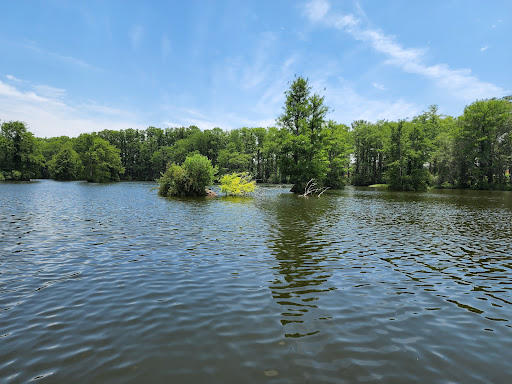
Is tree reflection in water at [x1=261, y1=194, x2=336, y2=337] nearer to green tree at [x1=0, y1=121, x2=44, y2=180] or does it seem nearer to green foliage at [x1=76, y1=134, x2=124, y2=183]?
green foliage at [x1=76, y1=134, x2=124, y2=183]

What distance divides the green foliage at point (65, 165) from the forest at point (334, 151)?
1.01ft

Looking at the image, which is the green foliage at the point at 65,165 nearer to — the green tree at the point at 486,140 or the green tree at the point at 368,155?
the green tree at the point at 368,155

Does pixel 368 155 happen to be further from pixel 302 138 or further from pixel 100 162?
pixel 100 162

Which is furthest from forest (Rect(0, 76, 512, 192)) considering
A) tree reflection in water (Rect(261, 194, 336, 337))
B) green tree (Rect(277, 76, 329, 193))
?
tree reflection in water (Rect(261, 194, 336, 337))

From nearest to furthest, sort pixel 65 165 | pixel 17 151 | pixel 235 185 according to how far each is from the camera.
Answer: pixel 235 185
pixel 17 151
pixel 65 165

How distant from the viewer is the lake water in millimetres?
4273

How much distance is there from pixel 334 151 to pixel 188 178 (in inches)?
1990

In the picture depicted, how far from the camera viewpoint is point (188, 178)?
115 feet

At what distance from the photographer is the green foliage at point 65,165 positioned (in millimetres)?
99250

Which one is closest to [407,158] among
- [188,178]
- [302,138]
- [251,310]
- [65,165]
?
[302,138]

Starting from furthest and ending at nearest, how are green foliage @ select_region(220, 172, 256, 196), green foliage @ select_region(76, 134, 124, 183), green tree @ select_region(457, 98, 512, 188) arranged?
green foliage @ select_region(76, 134, 124, 183) < green tree @ select_region(457, 98, 512, 188) < green foliage @ select_region(220, 172, 256, 196)

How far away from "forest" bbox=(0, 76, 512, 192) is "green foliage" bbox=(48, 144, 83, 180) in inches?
12.1

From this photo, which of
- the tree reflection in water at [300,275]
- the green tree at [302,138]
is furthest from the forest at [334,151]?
the tree reflection in water at [300,275]

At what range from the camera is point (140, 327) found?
17.9ft
